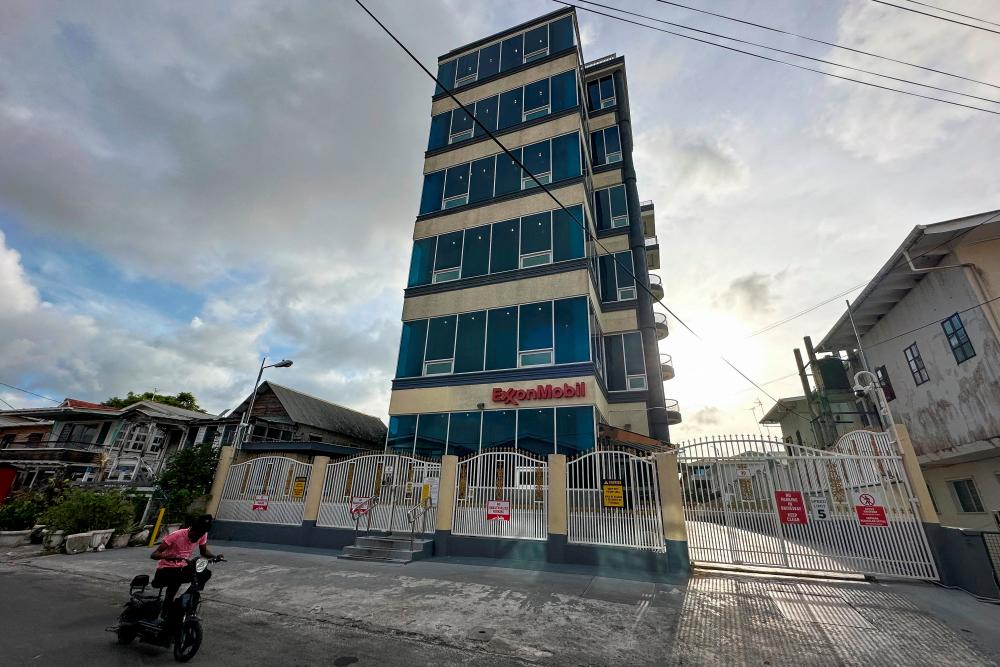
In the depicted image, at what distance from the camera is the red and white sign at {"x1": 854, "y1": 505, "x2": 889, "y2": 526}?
7523 mm

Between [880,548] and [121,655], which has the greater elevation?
[880,548]

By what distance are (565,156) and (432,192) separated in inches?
281

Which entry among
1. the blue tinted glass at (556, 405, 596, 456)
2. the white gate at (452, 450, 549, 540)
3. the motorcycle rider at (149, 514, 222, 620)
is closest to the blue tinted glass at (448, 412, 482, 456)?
the blue tinted glass at (556, 405, 596, 456)

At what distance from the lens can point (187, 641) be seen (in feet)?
14.1

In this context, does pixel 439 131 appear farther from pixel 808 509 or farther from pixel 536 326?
pixel 808 509

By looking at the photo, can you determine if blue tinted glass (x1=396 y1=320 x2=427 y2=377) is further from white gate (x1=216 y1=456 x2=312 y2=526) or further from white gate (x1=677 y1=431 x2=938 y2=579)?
white gate (x1=677 y1=431 x2=938 y2=579)

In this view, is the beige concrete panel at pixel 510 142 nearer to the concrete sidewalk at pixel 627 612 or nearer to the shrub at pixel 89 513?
the concrete sidewalk at pixel 627 612

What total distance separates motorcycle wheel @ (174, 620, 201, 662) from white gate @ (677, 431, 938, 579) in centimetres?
876

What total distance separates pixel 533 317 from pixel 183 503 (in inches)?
550

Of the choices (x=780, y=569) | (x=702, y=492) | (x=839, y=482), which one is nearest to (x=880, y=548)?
(x=839, y=482)

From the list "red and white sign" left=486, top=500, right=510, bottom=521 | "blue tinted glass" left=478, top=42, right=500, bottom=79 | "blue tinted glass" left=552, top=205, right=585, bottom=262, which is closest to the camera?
"red and white sign" left=486, top=500, right=510, bottom=521

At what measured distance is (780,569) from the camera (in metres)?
7.82

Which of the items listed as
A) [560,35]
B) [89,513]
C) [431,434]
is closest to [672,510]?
[431,434]

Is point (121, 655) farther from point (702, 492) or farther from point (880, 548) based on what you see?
point (880, 548)
